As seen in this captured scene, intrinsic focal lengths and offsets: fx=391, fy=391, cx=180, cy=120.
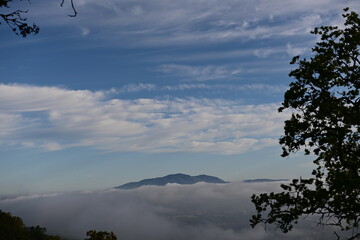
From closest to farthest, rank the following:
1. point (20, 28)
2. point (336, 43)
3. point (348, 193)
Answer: point (20, 28), point (348, 193), point (336, 43)

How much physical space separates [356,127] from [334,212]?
160 inches

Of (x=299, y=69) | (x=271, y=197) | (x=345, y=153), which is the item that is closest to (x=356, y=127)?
(x=345, y=153)

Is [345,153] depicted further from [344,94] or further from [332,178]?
[344,94]

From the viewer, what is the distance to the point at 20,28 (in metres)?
13.2

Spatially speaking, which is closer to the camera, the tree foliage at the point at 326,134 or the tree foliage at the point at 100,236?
the tree foliage at the point at 326,134

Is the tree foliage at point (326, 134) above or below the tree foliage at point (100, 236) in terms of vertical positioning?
above

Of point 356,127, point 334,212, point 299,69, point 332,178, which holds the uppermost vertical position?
point 299,69

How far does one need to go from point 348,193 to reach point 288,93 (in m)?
5.32

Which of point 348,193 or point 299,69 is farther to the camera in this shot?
point 299,69

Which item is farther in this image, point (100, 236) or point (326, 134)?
point (100, 236)

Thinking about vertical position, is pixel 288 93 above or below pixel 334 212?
above

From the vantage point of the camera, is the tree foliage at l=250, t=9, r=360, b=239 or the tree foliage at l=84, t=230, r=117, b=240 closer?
the tree foliage at l=250, t=9, r=360, b=239

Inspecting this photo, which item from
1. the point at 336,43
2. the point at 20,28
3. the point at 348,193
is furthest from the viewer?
the point at 336,43

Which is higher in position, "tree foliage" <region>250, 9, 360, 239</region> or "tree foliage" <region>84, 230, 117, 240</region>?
"tree foliage" <region>250, 9, 360, 239</region>
